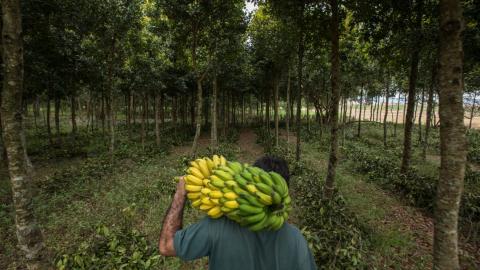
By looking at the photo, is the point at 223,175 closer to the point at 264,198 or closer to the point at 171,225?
the point at 264,198

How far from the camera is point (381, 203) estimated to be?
8438 millimetres

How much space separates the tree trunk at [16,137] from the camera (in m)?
4.09

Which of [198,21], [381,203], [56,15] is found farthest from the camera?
[198,21]

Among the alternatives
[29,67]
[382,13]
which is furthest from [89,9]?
[382,13]

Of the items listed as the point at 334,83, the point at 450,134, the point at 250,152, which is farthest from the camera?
the point at 250,152

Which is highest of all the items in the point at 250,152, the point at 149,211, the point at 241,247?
the point at 241,247

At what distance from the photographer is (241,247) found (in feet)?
5.94

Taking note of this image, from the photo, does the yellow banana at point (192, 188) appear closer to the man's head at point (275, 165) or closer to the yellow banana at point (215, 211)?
the yellow banana at point (215, 211)

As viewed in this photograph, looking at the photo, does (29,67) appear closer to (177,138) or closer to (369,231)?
(177,138)

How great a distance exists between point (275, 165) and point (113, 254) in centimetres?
414

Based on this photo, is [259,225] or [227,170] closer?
[259,225]

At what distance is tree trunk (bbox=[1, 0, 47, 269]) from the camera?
409 cm

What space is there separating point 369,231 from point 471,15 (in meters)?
5.57

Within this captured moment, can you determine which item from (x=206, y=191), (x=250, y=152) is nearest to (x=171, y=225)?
(x=206, y=191)
